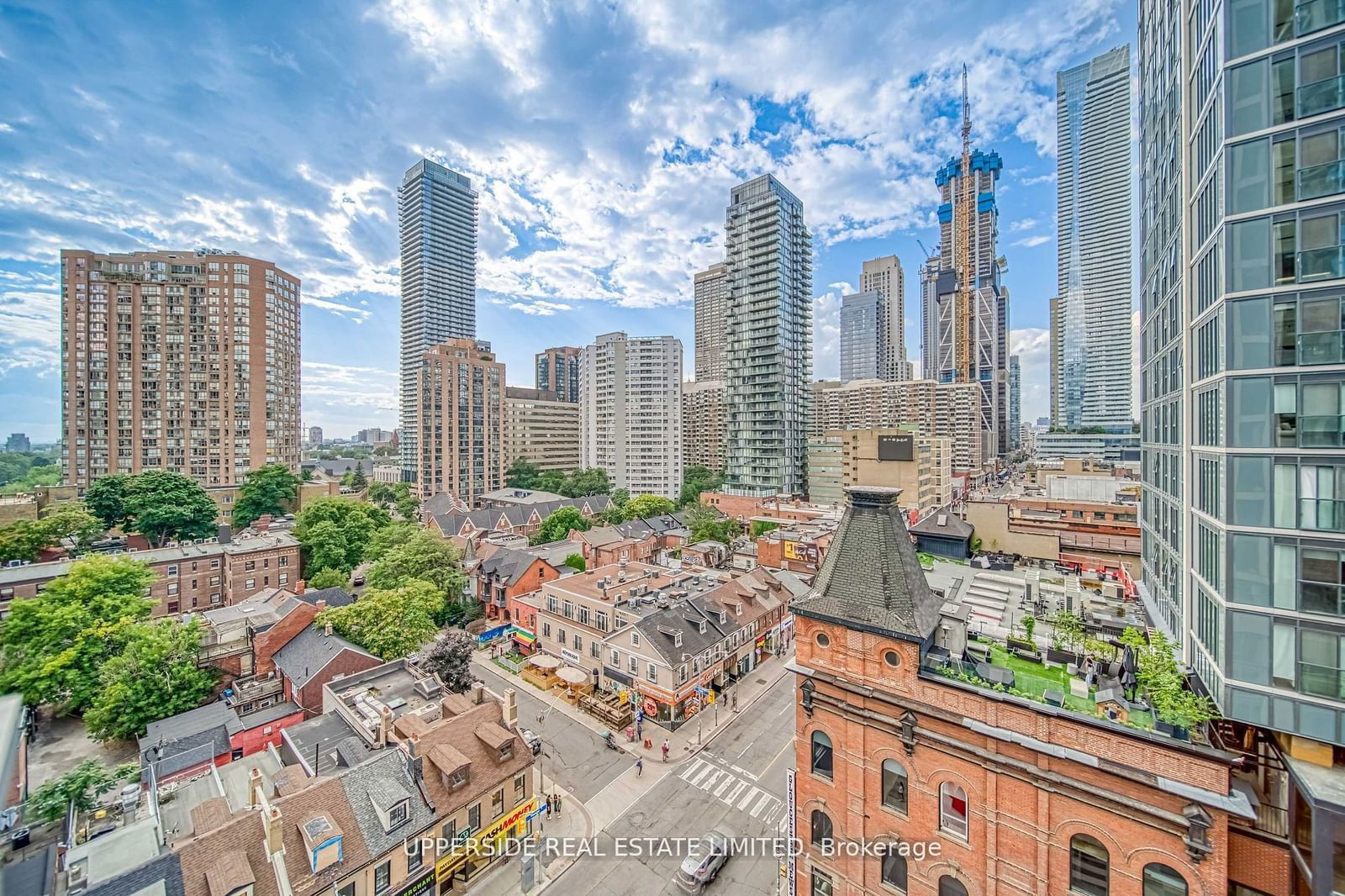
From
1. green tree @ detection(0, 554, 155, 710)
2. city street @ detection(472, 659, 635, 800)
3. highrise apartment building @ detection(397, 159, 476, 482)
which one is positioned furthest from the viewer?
highrise apartment building @ detection(397, 159, 476, 482)

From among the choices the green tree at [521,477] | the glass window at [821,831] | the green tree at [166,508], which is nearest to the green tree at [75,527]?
the green tree at [166,508]

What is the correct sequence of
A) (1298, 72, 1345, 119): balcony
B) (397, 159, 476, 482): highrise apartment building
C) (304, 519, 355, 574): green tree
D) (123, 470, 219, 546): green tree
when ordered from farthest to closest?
(397, 159, 476, 482): highrise apartment building < (123, 470, 219, 546): green tree < (304, 519, 355, 574): green tree < (1298, 72, 1345, 119): balcony

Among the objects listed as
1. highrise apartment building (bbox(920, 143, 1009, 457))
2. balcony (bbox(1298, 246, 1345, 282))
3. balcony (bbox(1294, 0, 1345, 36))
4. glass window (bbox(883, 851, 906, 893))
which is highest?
highrise apartment building (bbox(920, 143, 1009, 457))

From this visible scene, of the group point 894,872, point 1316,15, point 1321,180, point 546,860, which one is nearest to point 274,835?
point 546,860

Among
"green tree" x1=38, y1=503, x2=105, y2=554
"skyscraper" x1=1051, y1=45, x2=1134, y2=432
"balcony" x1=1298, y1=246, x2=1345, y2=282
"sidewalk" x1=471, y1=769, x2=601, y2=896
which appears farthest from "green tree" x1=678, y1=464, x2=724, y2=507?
"skyscraper" x1=1051, y1=45, x2=1134, y2=432

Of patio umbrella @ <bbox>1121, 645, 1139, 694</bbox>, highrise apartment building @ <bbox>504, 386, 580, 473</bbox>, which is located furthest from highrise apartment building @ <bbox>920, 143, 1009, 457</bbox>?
patio umbrella @ <bbox>1121, 645, 1139, 694</bbox>

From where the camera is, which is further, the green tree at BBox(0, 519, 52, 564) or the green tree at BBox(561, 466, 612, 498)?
the green tree at BBox(561, 466, 612, 498)

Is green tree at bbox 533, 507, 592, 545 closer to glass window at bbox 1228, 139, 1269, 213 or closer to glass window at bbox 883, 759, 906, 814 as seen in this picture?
glass window at bbox 883, 759, 906, 814

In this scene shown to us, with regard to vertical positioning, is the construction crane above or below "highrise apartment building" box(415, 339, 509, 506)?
above
